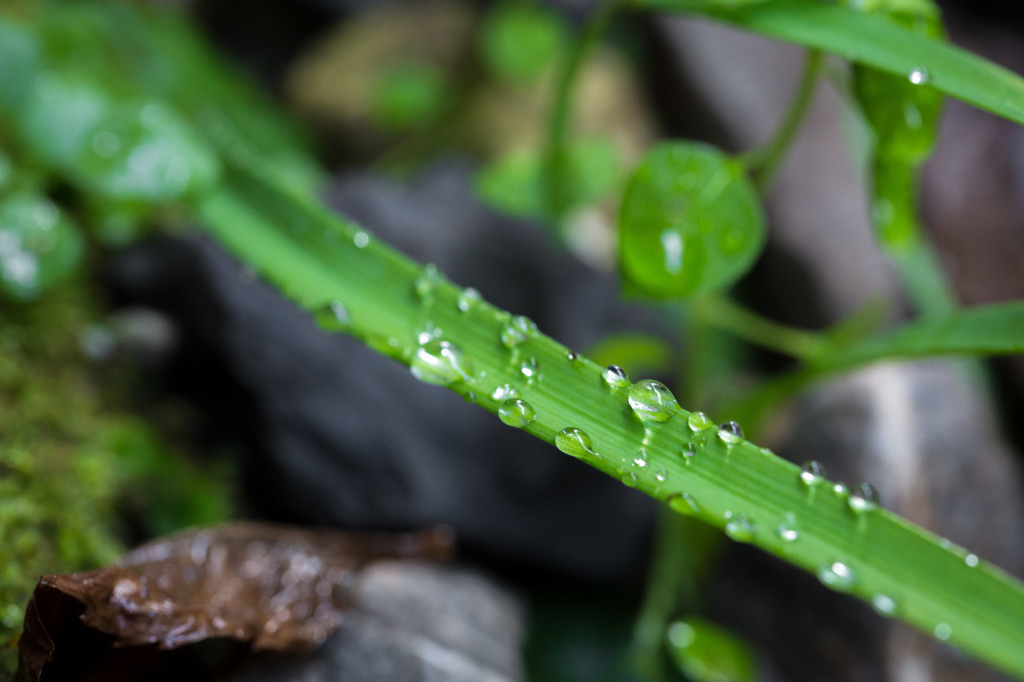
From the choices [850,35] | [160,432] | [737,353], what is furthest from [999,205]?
[160,432]

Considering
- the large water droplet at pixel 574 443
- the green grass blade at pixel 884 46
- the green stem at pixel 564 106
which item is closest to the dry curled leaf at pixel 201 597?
the large water droplet at pixel 574 443

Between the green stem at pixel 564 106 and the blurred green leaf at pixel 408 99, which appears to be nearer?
the green stem at pixel 564 106

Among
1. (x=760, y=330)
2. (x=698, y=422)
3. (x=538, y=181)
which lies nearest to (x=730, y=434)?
(x=698, y=422)

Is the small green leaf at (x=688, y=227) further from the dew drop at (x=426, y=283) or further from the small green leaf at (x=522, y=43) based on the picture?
the small green leaf at (x=522, y=43)

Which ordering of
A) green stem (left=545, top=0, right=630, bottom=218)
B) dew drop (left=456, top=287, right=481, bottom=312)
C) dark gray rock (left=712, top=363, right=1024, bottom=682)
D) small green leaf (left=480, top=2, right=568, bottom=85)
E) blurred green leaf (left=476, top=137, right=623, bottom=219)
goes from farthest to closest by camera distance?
1. small green leaf (left=480, top=2, right=568, bottom=85)
2. blurred green leaf (left=476, top=137, right=623, bottom=219)
3. dark gray rock (left=712, top=363, right=1024, bottom=682)
4. green stem (left=545, top=0, right=630, bottom=218)
5. dew drop (left=456, top=287, right=481, bottom=312)

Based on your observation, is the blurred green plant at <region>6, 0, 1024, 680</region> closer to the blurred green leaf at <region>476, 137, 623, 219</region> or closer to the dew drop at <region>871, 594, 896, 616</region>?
the dew drop at <region>871, 594, 896, 616</region>

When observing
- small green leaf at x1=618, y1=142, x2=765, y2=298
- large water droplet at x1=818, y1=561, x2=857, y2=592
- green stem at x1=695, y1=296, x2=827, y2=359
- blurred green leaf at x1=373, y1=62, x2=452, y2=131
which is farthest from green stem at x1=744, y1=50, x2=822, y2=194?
blurred green leaf at x1=373, y1=62, x2=452, y2=131

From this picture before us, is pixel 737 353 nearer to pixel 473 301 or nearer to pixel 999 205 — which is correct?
pixel 999 205
